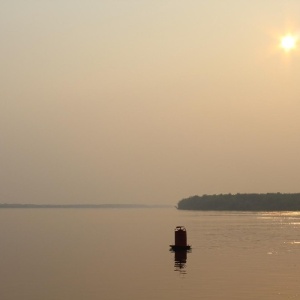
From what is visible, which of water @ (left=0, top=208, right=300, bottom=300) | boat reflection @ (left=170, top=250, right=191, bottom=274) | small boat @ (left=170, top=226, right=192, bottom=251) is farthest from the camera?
small boat @ (left=170, top=226, right=192, bottom=251)

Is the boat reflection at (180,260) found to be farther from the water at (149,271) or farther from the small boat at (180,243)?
the small boat at (180,243)

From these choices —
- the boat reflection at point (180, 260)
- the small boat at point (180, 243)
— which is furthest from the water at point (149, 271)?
the small boat at point (180, 243)

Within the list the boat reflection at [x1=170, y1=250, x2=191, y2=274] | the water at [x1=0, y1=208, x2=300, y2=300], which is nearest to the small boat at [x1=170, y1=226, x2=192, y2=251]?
the boat reflection at [x1=170, y1=250, x2=191, y2=274]

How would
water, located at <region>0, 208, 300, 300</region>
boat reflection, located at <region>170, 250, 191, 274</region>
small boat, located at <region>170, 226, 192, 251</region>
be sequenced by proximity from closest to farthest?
water, located at <region>0, 208, 300, 300</region>
boat reflection, located at <region>170, 250, 191, 274</region>
small boat, located at <region>170, 226, 192, 251</region>

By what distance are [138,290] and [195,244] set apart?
29427 millimetres

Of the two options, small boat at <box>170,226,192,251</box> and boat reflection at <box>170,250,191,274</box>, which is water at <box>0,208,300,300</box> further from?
small boat at <box>170,226,192,251</box>

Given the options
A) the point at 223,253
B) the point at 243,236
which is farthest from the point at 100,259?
the point at 243,236

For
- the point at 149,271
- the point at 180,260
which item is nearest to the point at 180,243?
the point at 180,260

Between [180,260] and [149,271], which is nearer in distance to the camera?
[149,271]

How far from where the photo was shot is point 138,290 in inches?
1394

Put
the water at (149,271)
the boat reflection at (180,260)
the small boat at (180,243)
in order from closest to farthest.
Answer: the water at (149,271)
the boat reflection at (180,260)
the small boat at (180,243)

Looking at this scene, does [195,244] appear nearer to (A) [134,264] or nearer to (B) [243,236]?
(B) [243,236]

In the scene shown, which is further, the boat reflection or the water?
the boat reflection

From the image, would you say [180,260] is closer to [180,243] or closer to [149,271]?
[149,271]
